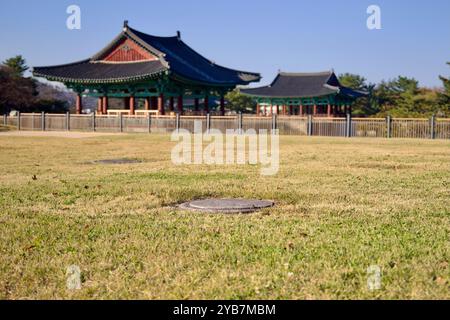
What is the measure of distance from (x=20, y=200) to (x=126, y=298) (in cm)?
472

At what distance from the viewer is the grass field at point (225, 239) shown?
13.1 feet

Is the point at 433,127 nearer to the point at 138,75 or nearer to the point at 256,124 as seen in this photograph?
the point at 256,124

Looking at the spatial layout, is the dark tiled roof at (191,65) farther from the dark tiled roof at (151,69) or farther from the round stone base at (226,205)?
the round stone base at (226,205)

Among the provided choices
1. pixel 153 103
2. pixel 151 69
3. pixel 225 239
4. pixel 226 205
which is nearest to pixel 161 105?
pixel 151 69

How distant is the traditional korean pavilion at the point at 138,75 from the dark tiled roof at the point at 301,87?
5835 millimetres

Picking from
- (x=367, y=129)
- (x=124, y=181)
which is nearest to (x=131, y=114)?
(x=367, y=129)

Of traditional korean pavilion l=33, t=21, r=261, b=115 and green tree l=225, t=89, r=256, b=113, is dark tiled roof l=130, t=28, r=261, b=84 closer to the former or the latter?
traditional korean pavilion l=33, t=21, r=261, b=115

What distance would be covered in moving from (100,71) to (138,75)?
206 inches

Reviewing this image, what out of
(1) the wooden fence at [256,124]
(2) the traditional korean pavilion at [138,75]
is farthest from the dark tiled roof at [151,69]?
(1) the wooden fence at [256,124]

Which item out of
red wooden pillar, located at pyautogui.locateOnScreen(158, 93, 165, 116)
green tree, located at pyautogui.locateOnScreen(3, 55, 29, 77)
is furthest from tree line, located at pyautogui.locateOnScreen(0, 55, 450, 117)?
red wooden pillar, located at pyautogui.locateOnScreen(158, 93, 165, 116)

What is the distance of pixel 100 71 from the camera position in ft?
129

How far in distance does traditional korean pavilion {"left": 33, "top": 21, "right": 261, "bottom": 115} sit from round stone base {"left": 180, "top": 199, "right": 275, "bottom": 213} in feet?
90.7

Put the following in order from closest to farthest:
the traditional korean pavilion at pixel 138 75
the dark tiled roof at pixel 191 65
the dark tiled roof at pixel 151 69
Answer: the dark tiled roof at pixel 151 69
the traditional korean pavilion at pixel 138 75
the dark tiled roof at pixel 191 65

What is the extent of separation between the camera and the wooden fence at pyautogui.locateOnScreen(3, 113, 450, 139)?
2930 cm
